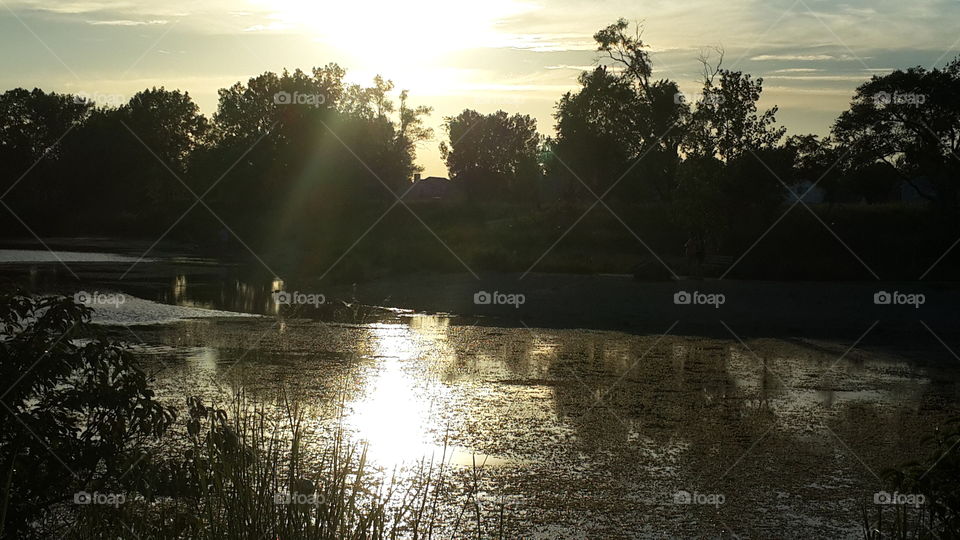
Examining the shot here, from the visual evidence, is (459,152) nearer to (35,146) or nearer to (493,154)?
(493,154)

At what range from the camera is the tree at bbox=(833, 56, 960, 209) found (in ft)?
120

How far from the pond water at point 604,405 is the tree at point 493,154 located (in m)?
61.5

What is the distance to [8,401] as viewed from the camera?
6.89 metres

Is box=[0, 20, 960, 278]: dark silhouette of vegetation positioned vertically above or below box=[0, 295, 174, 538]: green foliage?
above

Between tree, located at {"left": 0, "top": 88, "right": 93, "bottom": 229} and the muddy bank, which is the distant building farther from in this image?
the muddy bank

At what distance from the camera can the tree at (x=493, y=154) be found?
87.3 m

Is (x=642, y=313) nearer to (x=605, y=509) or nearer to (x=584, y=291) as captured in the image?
(x=584, y=291)

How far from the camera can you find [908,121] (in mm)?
37219

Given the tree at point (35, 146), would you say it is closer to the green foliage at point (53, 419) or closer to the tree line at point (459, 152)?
the tree line at point (459, 152)

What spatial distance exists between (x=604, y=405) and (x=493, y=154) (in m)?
92.9

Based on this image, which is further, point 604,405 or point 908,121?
point 908,121

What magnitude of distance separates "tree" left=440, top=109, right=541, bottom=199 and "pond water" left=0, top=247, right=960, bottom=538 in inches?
2420

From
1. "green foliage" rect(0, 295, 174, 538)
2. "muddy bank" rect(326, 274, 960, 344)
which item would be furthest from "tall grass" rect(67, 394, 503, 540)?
"muddy bank" rect(326, 274, 960, 344)

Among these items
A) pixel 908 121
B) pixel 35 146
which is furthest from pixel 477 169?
pixel 908 121
